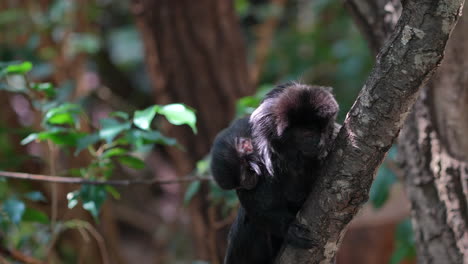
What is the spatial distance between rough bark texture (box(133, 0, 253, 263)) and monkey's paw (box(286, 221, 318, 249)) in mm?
2504

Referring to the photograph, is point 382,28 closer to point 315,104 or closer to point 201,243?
point 315,104

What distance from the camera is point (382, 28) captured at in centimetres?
325

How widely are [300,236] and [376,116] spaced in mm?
573

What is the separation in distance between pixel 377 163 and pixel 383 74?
0.33 metres

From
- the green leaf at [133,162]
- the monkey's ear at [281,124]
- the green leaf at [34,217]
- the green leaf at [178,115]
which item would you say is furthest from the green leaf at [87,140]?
the monkey's ear at [281,124]

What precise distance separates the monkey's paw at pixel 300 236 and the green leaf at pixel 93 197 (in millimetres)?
1064

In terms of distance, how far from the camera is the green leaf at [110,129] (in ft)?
9.89

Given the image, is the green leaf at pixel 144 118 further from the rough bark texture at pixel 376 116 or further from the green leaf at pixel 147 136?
the rough bark texture at pixel 376 116

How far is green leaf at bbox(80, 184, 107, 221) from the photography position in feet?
9.97

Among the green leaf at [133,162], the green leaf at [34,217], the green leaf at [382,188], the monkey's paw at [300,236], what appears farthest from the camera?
the green leaf at [382,188]

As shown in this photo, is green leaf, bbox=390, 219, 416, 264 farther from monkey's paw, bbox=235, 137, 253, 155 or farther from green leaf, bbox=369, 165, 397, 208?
monkey's paw, bbox=235, 137, 253, 155

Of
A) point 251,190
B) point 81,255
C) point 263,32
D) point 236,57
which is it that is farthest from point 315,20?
point 251,190

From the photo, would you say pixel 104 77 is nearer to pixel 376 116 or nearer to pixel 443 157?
pixel 443 157

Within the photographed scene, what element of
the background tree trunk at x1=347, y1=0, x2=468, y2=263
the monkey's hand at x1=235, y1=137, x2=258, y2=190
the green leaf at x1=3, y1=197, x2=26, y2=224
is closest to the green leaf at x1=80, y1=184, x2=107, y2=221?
the green leaf at x1=3, y1=197, x2=26, y2=224
